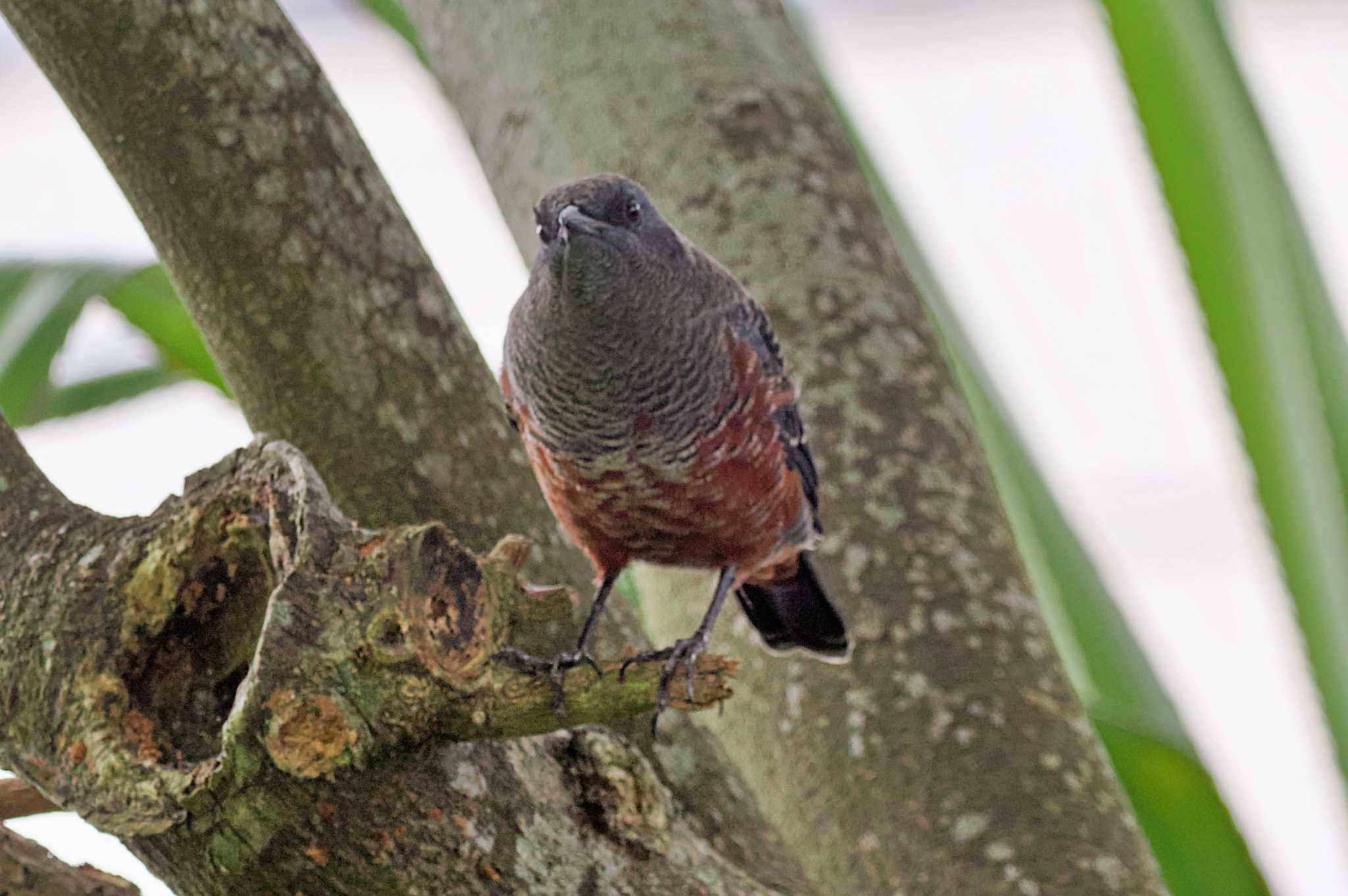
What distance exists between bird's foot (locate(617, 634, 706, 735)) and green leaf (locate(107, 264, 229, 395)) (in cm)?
106

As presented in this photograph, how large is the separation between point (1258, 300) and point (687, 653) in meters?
1.00

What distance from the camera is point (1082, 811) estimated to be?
1.82 m

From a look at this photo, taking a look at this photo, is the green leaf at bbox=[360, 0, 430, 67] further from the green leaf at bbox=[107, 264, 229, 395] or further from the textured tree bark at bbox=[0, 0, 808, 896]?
the textured tree bark at bbox=[0, 0, 808, 896]

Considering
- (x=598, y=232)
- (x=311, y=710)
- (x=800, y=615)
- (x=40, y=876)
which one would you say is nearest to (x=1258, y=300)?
(x=800, y=615)

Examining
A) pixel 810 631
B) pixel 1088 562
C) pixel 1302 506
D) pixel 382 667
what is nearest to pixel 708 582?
pixel 810 631

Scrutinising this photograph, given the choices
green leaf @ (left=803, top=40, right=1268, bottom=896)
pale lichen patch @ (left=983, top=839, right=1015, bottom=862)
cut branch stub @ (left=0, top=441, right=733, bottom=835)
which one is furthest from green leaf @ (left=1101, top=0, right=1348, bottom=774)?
cut branch stub @ (left=0, top=441, right=733, bottom=835)

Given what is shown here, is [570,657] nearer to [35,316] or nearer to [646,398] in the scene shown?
[646,398]

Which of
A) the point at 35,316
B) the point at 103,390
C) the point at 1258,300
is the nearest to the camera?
the point at 1258,300

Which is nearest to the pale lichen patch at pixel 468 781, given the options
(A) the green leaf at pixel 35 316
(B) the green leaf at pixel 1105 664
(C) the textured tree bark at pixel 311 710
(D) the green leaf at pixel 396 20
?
(C) the textured tree bark at pixel 311 710

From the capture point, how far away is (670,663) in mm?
1482

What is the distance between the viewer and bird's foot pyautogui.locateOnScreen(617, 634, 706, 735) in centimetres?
134

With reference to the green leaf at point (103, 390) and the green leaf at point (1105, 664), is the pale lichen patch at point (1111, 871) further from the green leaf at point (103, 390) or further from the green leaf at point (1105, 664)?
the green leaf at point (103, 390)

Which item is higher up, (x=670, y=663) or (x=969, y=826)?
(x=670, y=663)

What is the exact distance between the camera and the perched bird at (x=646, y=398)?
6.37ft
